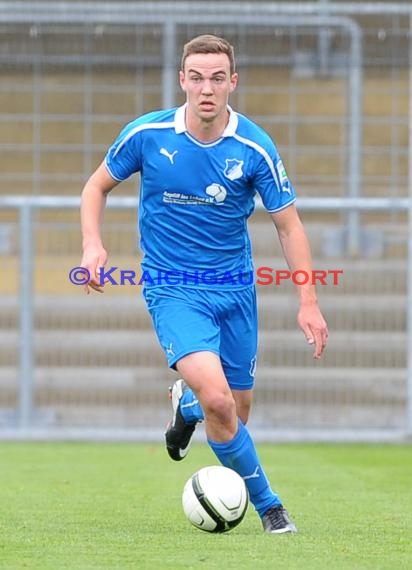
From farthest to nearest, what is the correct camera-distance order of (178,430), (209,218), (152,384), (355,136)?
(355,136) → (152,384) → (178,430) → (209,218)

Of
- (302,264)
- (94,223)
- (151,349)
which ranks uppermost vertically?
(94,223)

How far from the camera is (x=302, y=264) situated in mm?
6465

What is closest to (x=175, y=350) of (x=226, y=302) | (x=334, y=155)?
(x=226, y=302)

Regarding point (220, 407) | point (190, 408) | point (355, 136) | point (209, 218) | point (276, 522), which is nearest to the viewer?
point (220, 407)

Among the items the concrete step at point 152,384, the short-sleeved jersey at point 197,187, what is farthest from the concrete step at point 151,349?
the short-sleeved jersey at point 197,187

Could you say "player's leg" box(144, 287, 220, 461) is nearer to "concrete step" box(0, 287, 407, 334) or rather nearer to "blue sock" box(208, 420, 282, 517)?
"blue sock" box(208, 420, 282, 517)

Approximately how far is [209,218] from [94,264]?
76cm

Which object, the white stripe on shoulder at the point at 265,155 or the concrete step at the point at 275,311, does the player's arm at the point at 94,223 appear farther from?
the concrete step at the point at 275,311

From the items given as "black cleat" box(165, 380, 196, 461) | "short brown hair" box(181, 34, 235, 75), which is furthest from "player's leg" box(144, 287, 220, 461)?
"short brown hair" box(181, 34, 235, 75)

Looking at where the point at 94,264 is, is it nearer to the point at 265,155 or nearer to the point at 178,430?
the point at 265,155

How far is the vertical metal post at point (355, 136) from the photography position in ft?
39.6

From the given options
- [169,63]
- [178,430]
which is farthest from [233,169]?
[169,63]

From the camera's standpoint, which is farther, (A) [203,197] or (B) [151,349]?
(B) [151,349]

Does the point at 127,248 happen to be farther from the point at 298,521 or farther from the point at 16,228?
the point at 298,521
